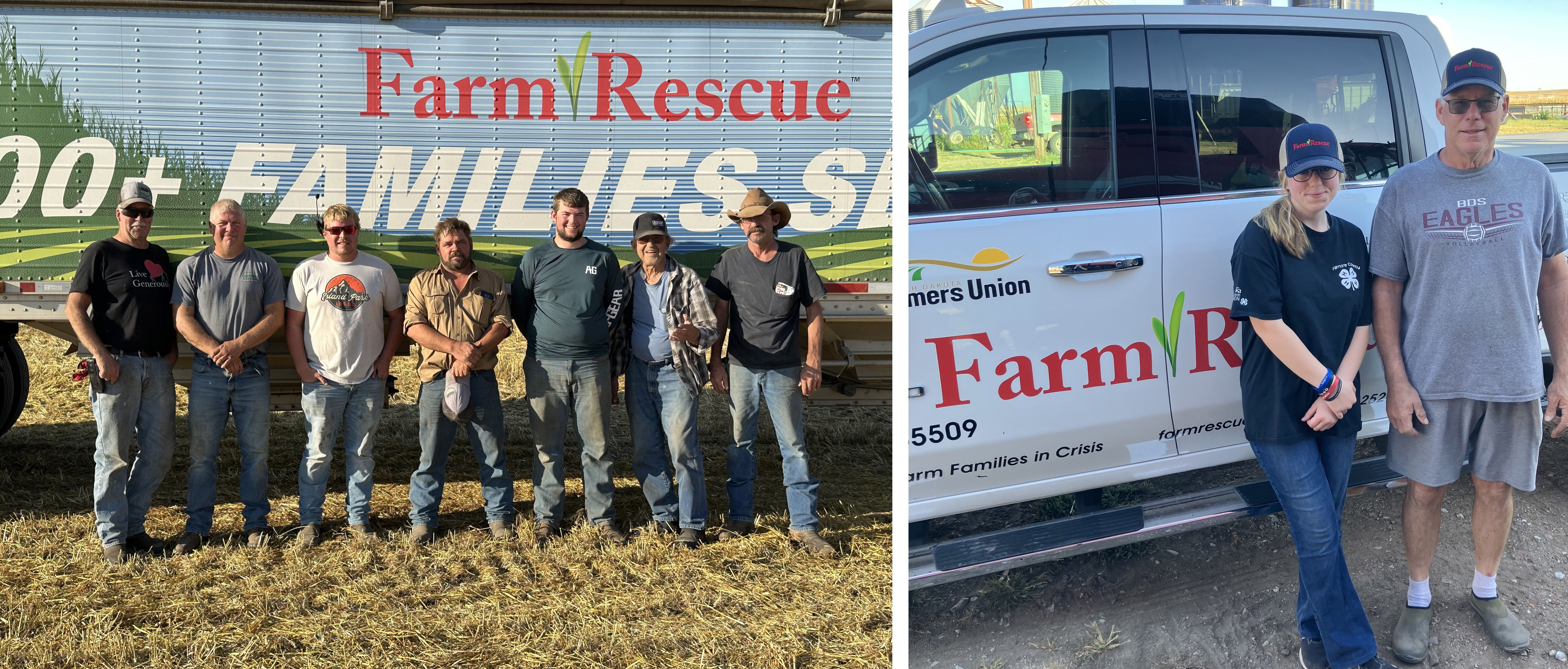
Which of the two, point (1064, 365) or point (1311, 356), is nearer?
point (1311, 356)

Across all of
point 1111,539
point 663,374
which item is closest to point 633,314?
point 663,374

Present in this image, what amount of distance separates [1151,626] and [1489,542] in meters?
1.10

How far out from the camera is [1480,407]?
3426 mm

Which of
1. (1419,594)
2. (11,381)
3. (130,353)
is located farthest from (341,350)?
(1419,594)

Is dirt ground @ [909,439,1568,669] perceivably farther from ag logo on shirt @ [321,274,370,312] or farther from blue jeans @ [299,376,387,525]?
ag logo on shirt @ [321,274,370,312]

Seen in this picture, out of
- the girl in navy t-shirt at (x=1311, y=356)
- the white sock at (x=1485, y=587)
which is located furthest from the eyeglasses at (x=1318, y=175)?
the white sock at (x=1485, y=587)

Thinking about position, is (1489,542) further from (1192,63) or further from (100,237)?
(100,237)

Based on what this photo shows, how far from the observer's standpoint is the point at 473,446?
17.5ft

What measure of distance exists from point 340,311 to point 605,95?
1.67 m

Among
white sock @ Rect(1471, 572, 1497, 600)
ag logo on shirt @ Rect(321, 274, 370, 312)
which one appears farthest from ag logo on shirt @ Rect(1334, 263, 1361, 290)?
ag logo on shirt @ Rect(321, 274, 370, 312)

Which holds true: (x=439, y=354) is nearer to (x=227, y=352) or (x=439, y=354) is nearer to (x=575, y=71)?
(x=227, y=352)

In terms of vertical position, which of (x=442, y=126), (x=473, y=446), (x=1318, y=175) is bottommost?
(x=473, y=446)

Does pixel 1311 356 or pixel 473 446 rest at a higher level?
pixel 1311 356

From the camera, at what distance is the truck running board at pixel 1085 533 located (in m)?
3.49
